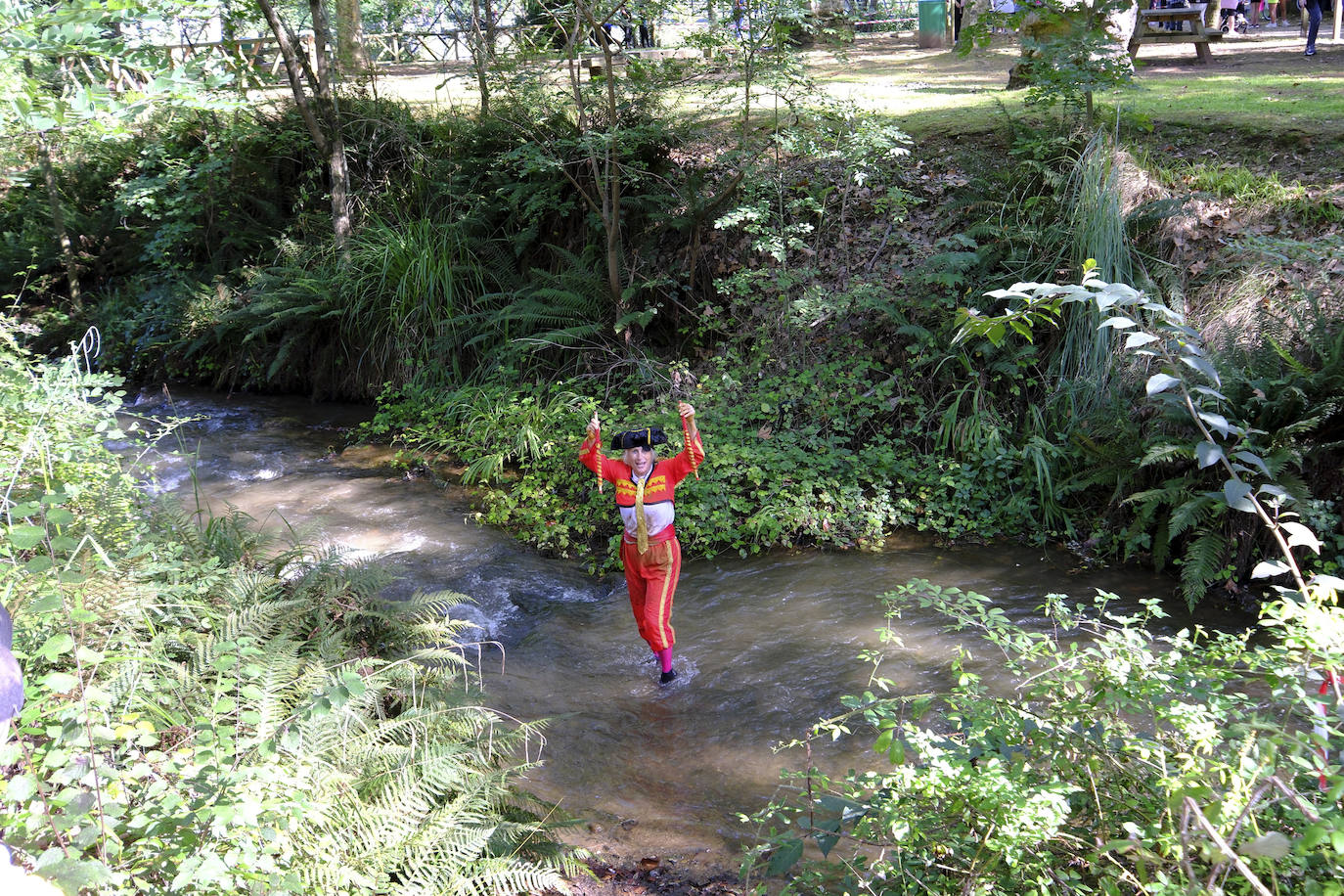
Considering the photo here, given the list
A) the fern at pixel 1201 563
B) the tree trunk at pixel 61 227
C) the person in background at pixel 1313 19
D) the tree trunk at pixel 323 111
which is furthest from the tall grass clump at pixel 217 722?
the person in background at pixel 1313 19

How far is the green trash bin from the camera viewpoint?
65.7ft

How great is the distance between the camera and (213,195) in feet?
48.4

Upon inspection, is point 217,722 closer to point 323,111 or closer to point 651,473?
point 651,473

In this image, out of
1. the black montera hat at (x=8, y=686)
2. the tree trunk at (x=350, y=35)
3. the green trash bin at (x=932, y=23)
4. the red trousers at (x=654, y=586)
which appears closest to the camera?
the black montera hat at (x=8, y=686)

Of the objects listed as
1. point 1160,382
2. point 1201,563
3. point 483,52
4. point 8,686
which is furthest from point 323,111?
point 1160,382

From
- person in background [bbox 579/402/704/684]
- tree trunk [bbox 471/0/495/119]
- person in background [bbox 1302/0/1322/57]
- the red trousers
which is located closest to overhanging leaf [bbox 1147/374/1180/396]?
person in background [bbox 579/402/704/684]

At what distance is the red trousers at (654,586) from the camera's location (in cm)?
654

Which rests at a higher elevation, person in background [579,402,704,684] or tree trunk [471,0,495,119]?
tree trunk [471,0,495,119]

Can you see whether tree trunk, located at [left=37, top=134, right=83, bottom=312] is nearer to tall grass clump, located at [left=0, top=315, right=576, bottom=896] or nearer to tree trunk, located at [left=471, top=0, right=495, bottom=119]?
tree trunk, located at [left=471, top=0, right=495, bottom=119]

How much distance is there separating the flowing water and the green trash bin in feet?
49.9

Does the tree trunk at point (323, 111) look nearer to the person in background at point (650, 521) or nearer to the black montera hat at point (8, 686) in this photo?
the person in background at point (650, 521)

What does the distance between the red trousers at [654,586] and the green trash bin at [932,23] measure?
17698 millimetres

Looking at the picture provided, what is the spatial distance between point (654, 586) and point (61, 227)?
14.2 metres

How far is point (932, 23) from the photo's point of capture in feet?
66.8
